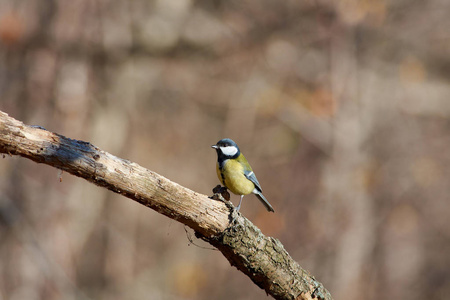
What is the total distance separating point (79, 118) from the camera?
6.04 m

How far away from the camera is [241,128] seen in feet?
24.9

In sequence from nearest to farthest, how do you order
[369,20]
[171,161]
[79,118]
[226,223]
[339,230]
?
[226,223], [79,118], [339,230], [369,20], [171,161]

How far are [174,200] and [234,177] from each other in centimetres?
125

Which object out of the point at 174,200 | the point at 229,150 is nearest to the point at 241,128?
the point at 229,150

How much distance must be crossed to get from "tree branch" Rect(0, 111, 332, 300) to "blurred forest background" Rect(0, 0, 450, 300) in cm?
398


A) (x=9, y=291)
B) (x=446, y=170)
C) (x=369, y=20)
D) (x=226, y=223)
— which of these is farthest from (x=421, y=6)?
(x=9, y=291)

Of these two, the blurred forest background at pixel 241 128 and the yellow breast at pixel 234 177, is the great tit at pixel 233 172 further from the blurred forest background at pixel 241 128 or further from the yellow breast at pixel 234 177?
the blurred forest background at pixel 241 128

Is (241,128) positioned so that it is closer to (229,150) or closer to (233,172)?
(229,150)

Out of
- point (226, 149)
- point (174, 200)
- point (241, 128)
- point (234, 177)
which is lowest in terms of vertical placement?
point (174, 200)

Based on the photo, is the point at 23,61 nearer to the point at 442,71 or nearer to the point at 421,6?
the point at 421,6

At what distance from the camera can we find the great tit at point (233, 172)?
331 centimetres

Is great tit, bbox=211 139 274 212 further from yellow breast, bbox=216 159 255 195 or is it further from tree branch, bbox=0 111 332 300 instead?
tree branch, bbox=0 111 332 300

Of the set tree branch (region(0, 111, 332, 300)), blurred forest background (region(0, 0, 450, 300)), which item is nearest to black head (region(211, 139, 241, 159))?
tree branch (region(0, 111, 332, 300))

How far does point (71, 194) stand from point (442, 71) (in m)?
6.69
